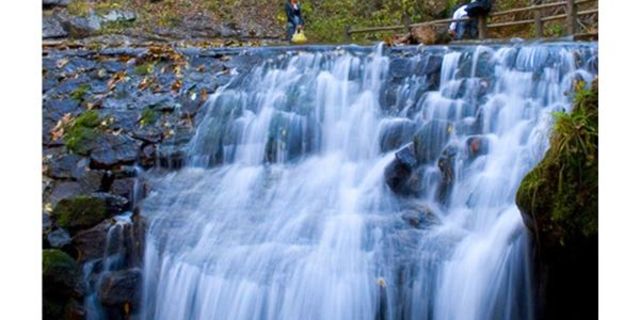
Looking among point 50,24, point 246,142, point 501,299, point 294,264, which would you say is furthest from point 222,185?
point 50,24

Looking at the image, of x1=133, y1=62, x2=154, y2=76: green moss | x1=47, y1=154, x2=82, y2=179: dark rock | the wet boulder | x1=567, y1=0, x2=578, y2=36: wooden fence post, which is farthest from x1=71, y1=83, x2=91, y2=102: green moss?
x1=567, y1=0, x2=578, y2=36: wooden fence post

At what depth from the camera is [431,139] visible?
6195mm

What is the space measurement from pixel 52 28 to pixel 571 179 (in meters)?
14.2

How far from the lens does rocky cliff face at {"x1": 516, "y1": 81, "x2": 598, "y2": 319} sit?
341 centimetres

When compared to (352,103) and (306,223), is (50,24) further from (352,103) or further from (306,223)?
(306,223)

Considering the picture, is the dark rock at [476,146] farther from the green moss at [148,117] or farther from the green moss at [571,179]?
the green moss at [148,117]

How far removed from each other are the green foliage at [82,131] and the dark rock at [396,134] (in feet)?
10.7

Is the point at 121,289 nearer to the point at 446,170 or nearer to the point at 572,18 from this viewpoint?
the point at 446,170

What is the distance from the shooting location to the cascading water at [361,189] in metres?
4.54

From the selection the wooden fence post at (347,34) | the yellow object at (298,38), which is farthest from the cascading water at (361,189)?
the wooden fence post at (347,34)

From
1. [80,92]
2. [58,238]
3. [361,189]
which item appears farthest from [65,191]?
[361,189]

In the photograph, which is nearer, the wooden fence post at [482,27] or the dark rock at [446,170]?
the dark rock at [446,170]

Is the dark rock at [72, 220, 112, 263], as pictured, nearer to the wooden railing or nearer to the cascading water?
the cascading water

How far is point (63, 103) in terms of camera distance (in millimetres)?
7613
